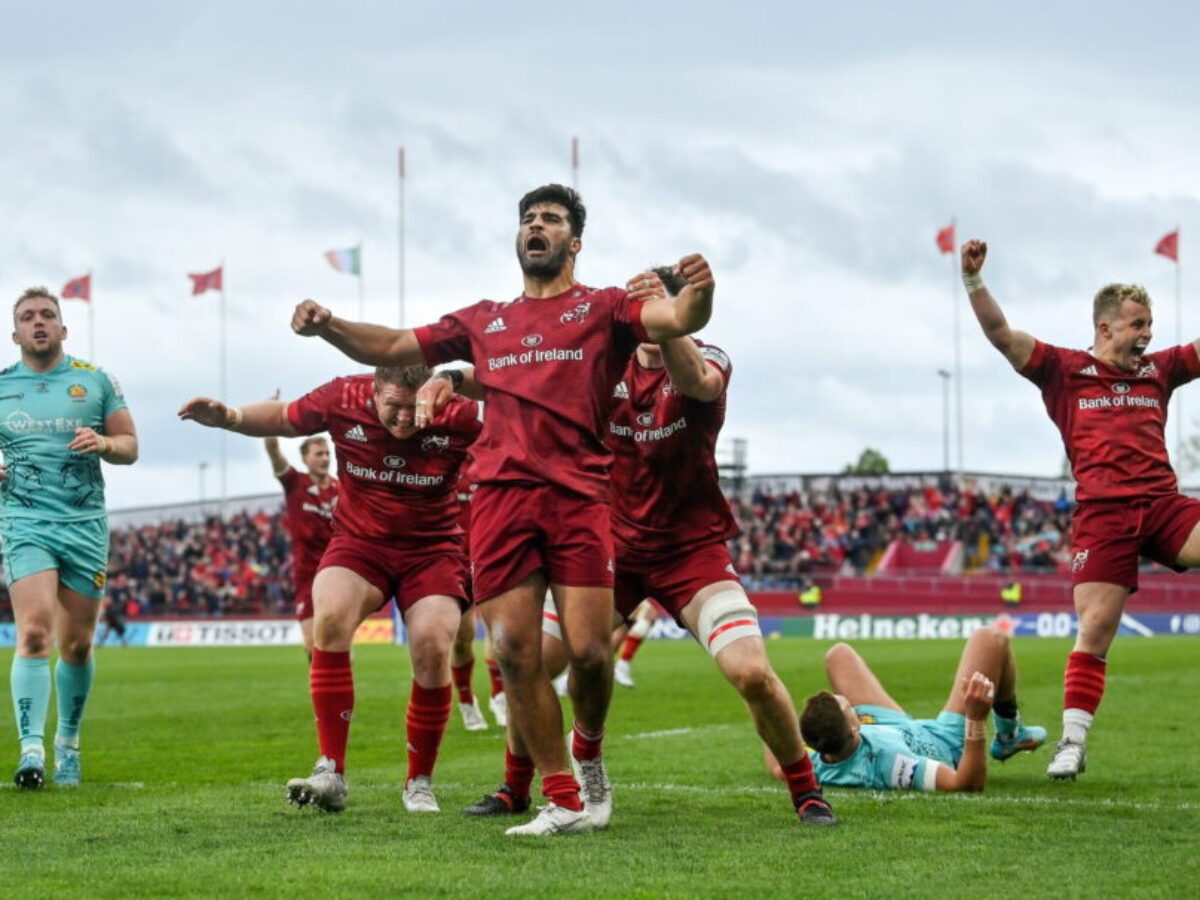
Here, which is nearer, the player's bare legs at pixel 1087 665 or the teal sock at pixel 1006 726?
the player's bare legs at pixel 1087 665

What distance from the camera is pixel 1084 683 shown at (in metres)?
9.66

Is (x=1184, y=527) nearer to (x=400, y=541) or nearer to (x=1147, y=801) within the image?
(x=1147, y=801)

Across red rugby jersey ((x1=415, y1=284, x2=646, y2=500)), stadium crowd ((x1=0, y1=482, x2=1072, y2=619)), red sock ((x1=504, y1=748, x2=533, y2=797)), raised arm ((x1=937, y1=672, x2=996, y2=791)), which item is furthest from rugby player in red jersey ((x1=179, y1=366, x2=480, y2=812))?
stadium crowd ((x1=0, y1=482, x2=1072, y2=619))

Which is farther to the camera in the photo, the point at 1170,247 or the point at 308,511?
the point at 1170,247

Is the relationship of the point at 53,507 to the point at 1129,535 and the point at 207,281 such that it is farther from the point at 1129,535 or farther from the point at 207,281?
the point at 207,281

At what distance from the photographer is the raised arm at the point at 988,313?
9453 mm

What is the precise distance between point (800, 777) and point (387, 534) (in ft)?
8.32

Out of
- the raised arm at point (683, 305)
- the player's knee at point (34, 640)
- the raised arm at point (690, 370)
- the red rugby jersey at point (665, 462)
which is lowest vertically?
the player's knee at point (34, 640)

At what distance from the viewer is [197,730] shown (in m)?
15.3

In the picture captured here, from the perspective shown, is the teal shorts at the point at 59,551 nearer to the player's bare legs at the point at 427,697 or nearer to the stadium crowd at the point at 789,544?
the player's bare legs at the point at 427,697

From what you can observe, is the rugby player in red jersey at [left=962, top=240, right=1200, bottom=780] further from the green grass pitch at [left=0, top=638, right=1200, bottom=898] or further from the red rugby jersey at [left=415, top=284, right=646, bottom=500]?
the red rugby jersey at [left=415, top=284, right=646, bottom=500]

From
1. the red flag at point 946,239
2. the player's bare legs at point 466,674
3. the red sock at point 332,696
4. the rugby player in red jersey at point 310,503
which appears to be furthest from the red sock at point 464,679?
the red flag at point 946,239

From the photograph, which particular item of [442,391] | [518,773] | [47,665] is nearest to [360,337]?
[442,391]

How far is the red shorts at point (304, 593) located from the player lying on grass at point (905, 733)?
8.73 meters
